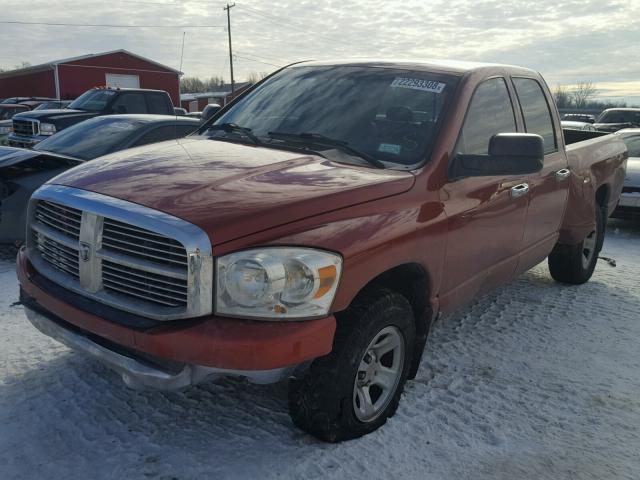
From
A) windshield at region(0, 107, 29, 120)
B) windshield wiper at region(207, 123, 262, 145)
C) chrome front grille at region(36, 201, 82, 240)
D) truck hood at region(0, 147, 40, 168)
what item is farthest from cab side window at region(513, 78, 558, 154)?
windshield at region(0, 107, 29, 120)

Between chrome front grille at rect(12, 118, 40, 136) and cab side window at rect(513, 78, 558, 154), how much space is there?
29.3 ft

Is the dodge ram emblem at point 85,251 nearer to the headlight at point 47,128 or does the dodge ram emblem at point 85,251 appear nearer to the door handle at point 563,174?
the door handle at point 563,174

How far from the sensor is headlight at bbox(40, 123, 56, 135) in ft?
33.5

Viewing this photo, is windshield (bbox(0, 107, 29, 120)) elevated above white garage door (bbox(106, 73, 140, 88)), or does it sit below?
below

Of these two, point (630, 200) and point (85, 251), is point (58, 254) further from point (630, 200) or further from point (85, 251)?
point (630, 200)

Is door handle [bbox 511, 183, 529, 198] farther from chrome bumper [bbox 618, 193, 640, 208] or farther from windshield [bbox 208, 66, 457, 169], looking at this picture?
chrome bumper [bbox 618, 193, 640, 208]

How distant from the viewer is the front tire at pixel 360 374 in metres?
2.64

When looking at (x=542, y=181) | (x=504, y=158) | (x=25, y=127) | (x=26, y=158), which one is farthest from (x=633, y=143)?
(x=25, y=127)

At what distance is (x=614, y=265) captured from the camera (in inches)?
257

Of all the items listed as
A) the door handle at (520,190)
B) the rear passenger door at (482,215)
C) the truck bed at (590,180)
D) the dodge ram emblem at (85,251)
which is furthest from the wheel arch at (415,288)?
the truck bed at (590,180)

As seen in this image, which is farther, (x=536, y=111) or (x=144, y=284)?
(x=536, y=111)

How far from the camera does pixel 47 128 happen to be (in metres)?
10.3

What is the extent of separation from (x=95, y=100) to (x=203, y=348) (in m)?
11.3

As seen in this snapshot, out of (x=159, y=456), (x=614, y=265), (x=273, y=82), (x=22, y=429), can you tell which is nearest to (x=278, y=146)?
(x=273, y=82)
